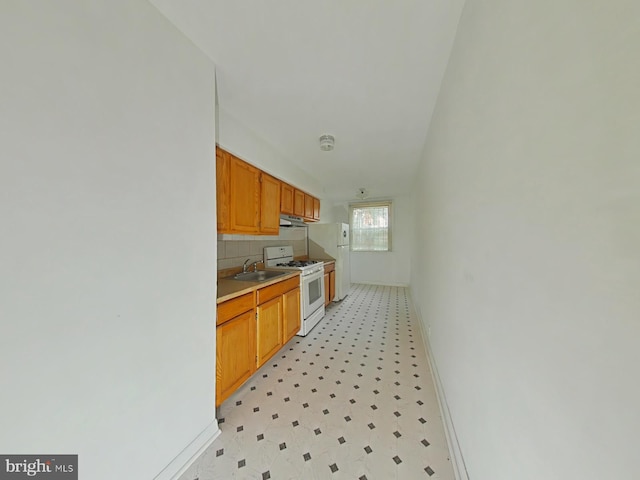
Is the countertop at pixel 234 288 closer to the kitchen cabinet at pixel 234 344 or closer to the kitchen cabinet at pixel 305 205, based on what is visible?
the kitchen cabinet at pixel 234 344

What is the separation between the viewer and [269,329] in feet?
7.41

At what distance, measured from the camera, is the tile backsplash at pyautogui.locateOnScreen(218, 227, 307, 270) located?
8.15 ft

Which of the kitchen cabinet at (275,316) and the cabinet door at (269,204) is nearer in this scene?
the kitchen cabinet at (275,316)

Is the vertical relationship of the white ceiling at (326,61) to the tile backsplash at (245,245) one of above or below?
above

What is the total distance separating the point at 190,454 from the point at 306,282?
1.95m

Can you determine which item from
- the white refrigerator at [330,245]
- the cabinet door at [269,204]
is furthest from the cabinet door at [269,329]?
the white refrigerator at [330,245]

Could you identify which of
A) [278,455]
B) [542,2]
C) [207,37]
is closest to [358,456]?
[278,455]

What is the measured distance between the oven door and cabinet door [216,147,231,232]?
1351mm

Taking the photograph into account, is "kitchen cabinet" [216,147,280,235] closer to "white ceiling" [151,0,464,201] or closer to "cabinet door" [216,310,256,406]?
"white ceiling" [151,0,464,201]

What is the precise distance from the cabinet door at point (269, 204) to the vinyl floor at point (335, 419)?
1463mm

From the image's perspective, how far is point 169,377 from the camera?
1.20 metres

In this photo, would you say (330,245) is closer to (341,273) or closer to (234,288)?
(341,273)

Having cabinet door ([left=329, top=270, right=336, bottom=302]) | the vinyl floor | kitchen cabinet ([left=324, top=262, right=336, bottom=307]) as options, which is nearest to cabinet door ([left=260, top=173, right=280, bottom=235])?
the vinyl floor

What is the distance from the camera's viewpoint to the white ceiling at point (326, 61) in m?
1.12
